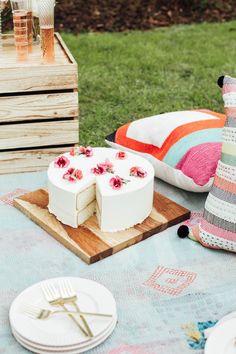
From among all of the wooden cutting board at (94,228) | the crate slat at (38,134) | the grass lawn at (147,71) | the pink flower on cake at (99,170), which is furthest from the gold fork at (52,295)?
the grass lawn at (147,71)

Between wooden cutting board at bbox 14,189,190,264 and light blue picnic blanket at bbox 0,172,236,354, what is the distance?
0.02 m

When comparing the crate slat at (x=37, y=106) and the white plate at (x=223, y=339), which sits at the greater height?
the crate slat at (x=37, y=106)

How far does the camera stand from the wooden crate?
8.54 feet

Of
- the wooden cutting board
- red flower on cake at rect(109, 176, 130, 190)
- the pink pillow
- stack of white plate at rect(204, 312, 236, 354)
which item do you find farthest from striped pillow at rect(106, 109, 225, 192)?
stack of white plate at rect(204, 312, 236, 354)

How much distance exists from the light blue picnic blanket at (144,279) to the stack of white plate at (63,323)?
0.18 ft

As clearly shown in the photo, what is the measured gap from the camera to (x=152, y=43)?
467 cm

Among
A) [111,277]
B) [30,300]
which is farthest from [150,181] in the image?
[30,300]

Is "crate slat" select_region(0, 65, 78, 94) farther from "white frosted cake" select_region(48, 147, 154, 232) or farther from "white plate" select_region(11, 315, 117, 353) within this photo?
"white plate" select_region(11, 315, 117, 353)

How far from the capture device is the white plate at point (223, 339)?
1.59 m

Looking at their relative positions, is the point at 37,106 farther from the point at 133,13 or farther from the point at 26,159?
the point at 133,13

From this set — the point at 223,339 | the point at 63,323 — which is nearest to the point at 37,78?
the point at 63,323

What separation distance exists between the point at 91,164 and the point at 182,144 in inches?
15.4

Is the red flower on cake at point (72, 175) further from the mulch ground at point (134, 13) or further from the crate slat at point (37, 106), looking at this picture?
the mulch ground at point (134, 13)

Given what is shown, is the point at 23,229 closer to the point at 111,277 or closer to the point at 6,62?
the point at 111,277
